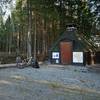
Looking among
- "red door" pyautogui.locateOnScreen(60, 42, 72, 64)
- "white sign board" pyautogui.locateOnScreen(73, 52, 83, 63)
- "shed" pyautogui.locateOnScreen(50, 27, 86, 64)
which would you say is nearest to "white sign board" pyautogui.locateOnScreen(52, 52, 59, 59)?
"shed" pyautogui.locateOnScreen(50, 27, 86, 64)

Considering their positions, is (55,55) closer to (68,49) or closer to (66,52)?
(66,52)

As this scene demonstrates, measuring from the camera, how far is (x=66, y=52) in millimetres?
35562

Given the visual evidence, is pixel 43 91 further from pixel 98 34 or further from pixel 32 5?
pixel 98 34

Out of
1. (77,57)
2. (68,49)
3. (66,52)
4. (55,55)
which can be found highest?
(68,49)

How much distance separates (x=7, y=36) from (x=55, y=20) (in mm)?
12148

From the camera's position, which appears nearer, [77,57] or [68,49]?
[77,57]

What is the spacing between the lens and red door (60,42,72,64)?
116 ft

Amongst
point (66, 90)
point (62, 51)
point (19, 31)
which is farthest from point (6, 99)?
point (19, 31)

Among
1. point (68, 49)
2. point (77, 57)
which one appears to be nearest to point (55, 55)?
point (68, 49)

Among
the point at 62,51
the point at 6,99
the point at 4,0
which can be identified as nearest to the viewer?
the point at 6,99

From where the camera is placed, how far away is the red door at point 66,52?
1395 inches

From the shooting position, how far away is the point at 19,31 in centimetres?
5312

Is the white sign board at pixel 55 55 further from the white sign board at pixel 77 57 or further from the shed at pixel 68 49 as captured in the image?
the white sign board at pixel 77 57

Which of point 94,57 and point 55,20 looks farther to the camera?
point 55,20
